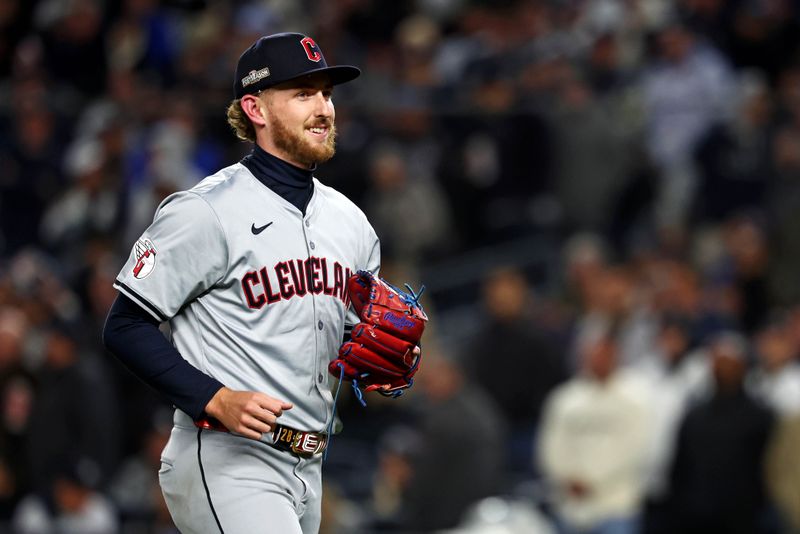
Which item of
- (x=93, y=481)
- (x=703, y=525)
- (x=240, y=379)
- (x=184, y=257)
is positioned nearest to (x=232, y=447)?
(x=240, y=379)

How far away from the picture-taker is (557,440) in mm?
9336

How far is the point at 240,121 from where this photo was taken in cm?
421

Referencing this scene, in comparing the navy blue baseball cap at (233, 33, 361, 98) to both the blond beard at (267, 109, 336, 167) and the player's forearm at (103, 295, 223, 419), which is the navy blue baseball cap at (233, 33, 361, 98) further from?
the player's forearm at (103, 295, 223, 419)

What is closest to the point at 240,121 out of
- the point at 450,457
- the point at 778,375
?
the point at 450,457

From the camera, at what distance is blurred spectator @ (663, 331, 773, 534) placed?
883cm

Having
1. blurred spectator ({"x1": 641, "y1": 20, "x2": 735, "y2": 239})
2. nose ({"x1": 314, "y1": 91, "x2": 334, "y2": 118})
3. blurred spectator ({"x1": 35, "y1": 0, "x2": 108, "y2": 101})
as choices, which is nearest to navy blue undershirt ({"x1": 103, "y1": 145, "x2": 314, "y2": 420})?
nose ({"x1": 314, "y1": 91, "x2": 334, "y2": 118})

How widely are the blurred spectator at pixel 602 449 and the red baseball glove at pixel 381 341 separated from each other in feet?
16.9

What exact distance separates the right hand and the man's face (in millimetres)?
733

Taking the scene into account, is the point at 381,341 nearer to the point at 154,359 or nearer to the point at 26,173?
the point at 154,359

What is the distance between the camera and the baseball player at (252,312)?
3.87 metres

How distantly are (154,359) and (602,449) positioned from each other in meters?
5.70

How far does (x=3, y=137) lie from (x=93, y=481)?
3.08 m

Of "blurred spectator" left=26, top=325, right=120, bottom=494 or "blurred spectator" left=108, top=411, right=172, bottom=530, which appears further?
"blurred spectator" left=108, top=411, right=172, bottom=530

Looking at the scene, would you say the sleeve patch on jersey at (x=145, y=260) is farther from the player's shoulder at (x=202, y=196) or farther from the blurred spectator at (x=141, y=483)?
the blurred spectator at (x=141, y=483)
